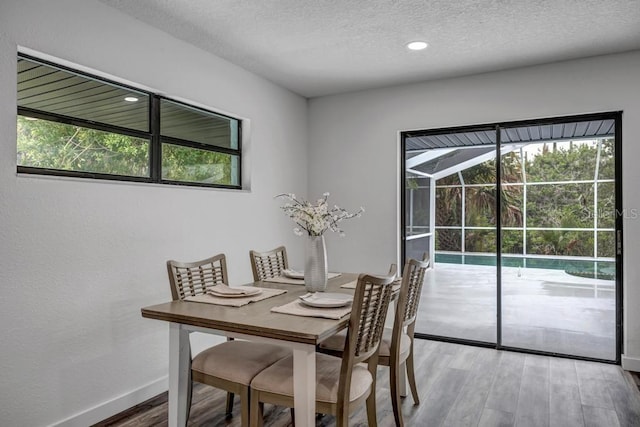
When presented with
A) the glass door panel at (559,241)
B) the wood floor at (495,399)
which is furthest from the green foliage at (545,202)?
the wood floor at (495,399)

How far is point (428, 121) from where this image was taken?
4238mm

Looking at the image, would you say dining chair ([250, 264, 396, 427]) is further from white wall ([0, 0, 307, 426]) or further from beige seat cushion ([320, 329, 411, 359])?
white wall ([0, 0, 307, 426])

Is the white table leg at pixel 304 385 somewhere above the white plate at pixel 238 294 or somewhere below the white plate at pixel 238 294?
below

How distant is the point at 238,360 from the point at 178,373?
0.30 meters

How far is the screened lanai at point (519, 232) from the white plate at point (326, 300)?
2.24m

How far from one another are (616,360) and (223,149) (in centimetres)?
378

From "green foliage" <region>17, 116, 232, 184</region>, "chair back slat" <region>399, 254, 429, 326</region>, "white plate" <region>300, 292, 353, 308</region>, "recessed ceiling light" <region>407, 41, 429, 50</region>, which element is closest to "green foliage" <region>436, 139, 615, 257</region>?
"recessed ceiling light" <region>407, 41, 429, 50</region>

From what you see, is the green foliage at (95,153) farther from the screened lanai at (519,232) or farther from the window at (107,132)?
the screened lanai at (519,232)

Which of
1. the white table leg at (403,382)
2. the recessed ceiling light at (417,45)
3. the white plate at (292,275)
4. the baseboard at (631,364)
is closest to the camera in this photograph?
the white table leg at (403,382)

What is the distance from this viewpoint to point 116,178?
9.27ft

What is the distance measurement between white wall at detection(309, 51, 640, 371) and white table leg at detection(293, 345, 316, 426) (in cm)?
271

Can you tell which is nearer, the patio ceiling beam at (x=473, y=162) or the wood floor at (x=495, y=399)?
the wood floor at (x=495, y=399)

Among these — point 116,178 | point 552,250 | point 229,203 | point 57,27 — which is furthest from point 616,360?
point 57,27

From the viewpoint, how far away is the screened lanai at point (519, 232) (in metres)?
3.71
